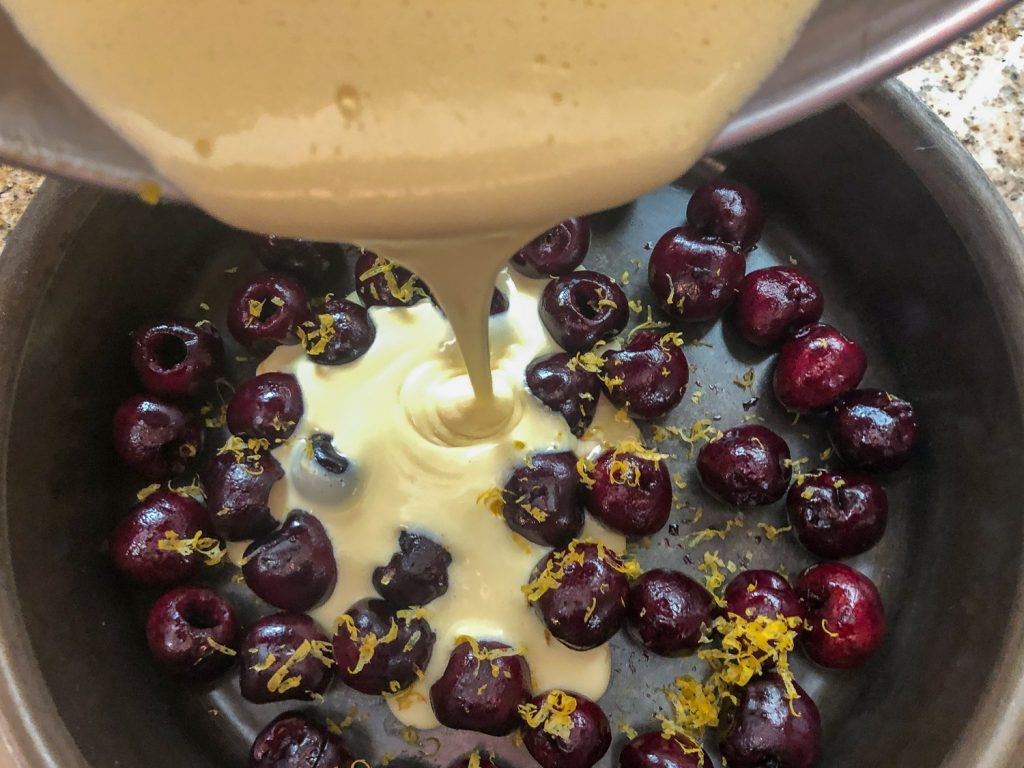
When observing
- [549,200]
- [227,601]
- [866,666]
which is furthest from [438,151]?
[866,666]

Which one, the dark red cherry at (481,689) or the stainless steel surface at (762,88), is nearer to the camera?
the stainless steel surface at (762,88)

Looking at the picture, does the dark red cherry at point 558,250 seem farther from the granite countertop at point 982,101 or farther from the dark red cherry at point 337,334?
the granite countertop at point 982,101

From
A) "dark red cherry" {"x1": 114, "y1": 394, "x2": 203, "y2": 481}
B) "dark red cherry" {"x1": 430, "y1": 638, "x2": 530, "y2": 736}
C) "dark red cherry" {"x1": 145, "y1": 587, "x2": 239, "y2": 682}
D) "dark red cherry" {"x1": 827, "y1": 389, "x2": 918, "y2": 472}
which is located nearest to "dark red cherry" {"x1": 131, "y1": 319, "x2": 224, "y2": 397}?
→ "dark red cherry" {"x1": 114, "y1": 394, "x2": 203, "y2": 481}

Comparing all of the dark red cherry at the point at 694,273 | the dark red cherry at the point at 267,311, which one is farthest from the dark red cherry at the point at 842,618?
the dark red cherry at the point at 267,311

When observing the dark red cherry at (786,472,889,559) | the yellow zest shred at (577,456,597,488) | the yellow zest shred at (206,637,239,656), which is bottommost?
the yellow zest shred at (206,637,239,656)

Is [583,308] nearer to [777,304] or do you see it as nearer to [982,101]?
[777,304]

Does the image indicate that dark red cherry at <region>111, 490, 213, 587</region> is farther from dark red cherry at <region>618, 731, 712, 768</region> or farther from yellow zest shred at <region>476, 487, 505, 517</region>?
dark red cherry at <region>618, 731, 712, 768</region>
